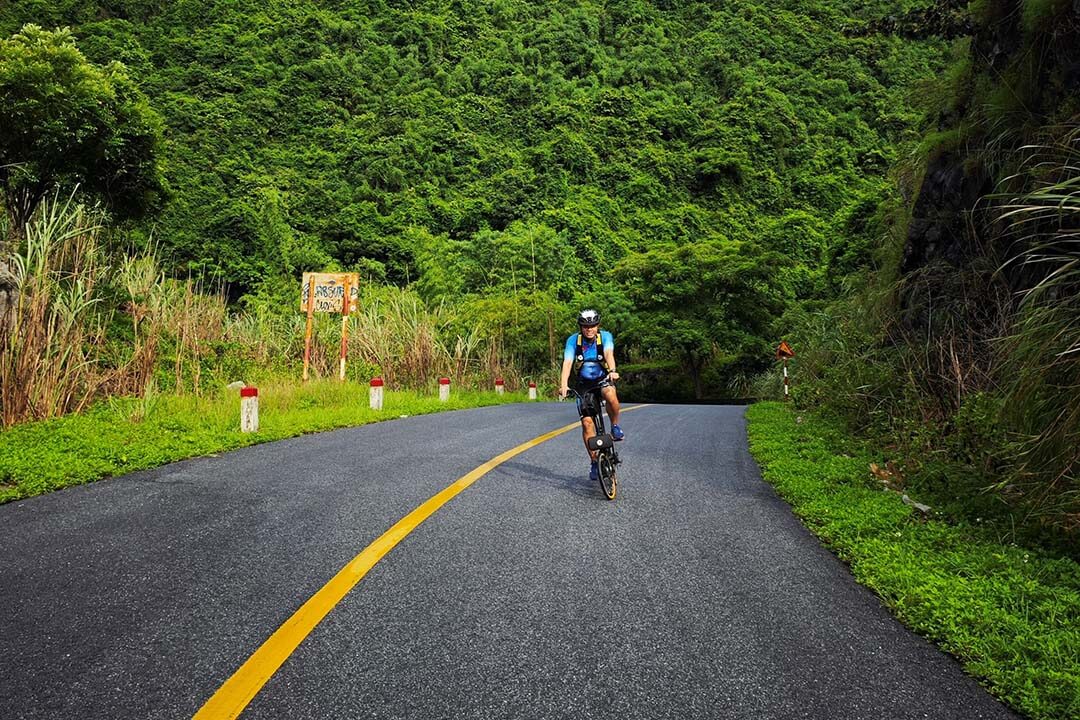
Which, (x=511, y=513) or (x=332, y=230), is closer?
(x=511, y=513)

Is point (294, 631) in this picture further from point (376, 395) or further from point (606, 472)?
point (376, 395)

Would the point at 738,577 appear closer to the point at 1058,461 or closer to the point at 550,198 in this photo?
the point at 1058,461

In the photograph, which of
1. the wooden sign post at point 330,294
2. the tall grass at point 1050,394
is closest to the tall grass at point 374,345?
the wooden sign post at point 330,294

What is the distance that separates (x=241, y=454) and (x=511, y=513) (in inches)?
161

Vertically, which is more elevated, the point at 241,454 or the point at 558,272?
the point at 558,272

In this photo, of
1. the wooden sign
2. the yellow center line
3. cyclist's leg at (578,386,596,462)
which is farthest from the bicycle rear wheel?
the wooden sign

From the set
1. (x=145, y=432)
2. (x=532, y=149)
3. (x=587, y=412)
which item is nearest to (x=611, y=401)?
(x=587, y=412)

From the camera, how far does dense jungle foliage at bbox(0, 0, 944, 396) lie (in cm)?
3319

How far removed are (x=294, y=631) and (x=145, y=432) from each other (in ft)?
19.7

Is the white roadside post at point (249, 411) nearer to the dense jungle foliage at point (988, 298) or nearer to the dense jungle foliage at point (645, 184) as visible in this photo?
the dense jungle foliage at point (645, 184)

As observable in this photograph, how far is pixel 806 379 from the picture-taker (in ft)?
40.1

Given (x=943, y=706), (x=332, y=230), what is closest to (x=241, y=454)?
(x=943, y=706)

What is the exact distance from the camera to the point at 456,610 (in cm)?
288

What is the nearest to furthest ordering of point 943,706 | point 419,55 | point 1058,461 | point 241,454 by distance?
1. point 943,706
2. point 1058,461
3. point 241,454
4. point 419,55
